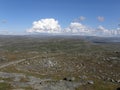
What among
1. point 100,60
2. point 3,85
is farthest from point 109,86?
point 100,60

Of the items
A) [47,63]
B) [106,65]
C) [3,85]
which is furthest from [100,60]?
[3,85]

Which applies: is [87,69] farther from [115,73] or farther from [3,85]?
[3,85]

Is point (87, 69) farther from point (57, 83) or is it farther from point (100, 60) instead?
point (57, 83)

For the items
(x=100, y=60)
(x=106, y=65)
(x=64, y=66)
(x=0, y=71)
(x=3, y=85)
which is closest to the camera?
(x=3, y=85)

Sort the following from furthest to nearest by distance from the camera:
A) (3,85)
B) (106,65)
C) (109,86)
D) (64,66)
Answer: (106,65) < (64,66) < (109,86) < (3,85)

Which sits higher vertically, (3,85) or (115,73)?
(3,85)

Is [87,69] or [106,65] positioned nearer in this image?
[87,69]

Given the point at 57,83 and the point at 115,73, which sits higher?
the point at 57,83

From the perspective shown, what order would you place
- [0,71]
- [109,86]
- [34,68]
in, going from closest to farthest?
[109,86], [0,71], [34,68]

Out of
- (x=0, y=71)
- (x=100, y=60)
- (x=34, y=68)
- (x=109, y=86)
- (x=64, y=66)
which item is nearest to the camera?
(x=109, y=86)
